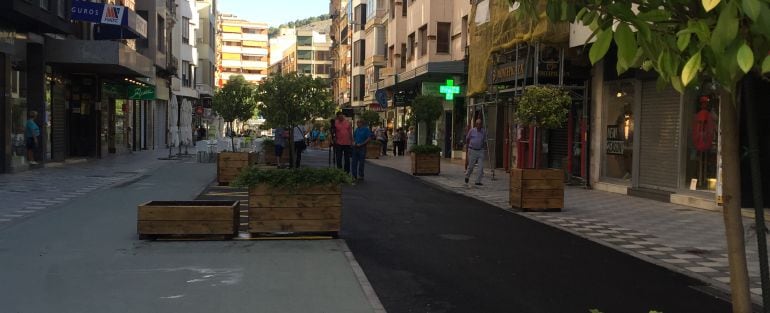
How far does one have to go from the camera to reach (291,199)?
810cm

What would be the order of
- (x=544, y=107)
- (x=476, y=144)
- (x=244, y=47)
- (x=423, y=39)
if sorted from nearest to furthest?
(x=544, y=107)
(x=476, y=144)
(x=423, y=39)
(x=244, y=47)

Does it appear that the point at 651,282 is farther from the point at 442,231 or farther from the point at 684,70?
the point at 684,70

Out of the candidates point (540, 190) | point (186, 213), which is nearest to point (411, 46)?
point (540, 190)

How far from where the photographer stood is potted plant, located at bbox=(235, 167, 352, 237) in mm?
8055

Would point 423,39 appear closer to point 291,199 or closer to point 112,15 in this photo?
point 112,15

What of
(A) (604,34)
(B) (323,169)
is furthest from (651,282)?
(A) (604,34)

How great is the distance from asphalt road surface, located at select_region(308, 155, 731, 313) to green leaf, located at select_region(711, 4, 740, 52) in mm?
3776

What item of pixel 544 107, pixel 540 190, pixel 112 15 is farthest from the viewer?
pixel 112 15

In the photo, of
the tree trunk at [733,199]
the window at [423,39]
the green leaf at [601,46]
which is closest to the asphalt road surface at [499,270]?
the tree trunk at [733,199]

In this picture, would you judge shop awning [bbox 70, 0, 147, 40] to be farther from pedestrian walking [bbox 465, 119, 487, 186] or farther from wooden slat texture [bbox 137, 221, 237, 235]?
wooden slat texture [bbox 137, 221, 237, 235]

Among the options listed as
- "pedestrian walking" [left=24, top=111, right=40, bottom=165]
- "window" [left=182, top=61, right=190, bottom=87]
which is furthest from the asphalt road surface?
"window" [left=182, top=61, right=190, bottom=87]

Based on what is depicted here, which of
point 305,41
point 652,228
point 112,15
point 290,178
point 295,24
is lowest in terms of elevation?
point 652,228

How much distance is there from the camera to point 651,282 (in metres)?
6.54

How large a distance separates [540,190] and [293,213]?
565 centimetres
